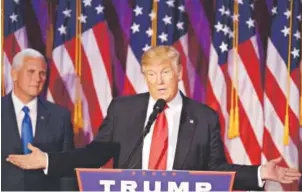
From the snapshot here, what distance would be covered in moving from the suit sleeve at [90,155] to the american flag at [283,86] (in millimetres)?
1027

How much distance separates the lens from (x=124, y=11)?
Answer: 161 inches

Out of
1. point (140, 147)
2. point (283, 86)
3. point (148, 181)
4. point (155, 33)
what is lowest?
point (148, 181)

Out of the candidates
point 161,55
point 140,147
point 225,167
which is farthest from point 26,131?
point 225,167

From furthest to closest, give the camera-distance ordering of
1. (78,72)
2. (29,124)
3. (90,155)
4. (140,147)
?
(78,72) → (29,124) → (90,155) → (140,147)

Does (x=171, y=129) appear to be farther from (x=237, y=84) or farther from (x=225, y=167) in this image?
(x=237, y=84)

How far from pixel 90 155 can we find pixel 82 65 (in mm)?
616

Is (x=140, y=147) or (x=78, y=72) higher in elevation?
(x=78, y=72)

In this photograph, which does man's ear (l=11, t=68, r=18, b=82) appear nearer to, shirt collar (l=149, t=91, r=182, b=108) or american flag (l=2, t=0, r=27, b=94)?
american flag (l=2, t=0, r=27, b=94)

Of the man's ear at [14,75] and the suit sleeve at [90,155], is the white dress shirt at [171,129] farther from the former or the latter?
the man's ear at [14,75]

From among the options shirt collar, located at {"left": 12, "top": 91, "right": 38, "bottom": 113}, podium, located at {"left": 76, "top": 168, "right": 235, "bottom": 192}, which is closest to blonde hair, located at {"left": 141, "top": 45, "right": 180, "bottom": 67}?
shirt collar, located at {"left": 12, "top": 91, "right": 38, "bottom": 113}

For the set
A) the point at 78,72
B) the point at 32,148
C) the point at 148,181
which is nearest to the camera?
the point at 148,181

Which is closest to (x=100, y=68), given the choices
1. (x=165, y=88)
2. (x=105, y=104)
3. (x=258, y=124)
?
(x=105, y=104)

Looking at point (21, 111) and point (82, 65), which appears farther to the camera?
point (82, 65)

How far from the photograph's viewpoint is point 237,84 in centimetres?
401
